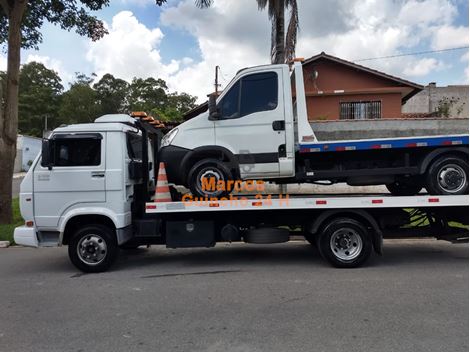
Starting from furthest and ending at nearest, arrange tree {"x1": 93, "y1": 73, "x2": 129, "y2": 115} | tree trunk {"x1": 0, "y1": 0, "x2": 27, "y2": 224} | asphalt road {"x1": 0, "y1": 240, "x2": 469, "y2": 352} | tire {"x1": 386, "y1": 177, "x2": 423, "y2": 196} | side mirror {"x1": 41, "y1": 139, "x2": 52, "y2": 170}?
1. tree {"x1": 93, "y1": 73, "x2": 129, "y2": 115}
2. tree trunk {"x1": 0, "y1": 0, "x2": 27, "y2": 224}
3. tire {"x1": 386, "y1": 177, "x2": 423, "y2": 196}
4. side mirror {"x1": 41, "y1": 139, "x2": 52, "y2": 170}
5. asphalt road {"x1": 0, "y1": 240, "x2": 469, "y2": 352}

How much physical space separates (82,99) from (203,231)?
50521 millimetres

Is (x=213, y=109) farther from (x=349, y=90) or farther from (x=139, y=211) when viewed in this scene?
(x=349, y=90)

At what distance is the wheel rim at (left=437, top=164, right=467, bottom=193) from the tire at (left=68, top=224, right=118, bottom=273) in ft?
17.6

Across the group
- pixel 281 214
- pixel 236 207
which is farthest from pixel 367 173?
pixel 236 207

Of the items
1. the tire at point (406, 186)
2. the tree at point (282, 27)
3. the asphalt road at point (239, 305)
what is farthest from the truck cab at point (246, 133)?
the tree at point (282, 27)

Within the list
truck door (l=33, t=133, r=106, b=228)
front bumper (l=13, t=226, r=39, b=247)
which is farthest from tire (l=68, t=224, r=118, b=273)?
front bumper (l=13, t=226, r=39, b=247)

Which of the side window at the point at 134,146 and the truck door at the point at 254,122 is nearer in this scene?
the truck door at the point at 254,122

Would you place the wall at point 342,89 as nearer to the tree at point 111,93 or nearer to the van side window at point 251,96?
the van side window at point 251,96

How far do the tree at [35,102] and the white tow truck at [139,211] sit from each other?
55.8 m

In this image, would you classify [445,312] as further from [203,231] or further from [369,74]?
[369,74]

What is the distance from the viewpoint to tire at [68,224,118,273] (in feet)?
20.8

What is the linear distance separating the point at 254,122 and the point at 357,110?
1259cm

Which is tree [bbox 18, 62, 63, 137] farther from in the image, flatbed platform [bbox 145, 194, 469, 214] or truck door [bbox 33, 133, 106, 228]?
flatbed platform [bbox 145, 194, 469, 214]

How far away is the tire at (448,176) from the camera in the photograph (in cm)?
649
